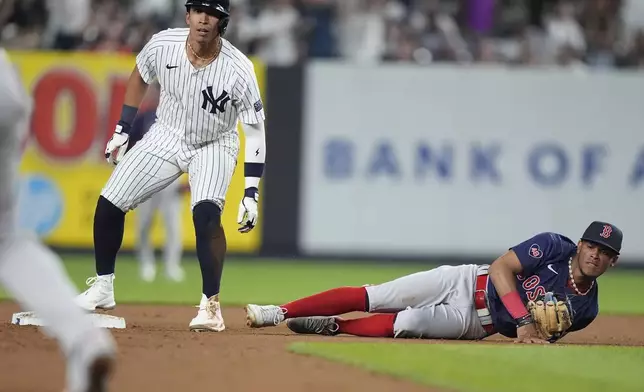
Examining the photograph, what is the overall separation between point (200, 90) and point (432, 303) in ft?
6.73

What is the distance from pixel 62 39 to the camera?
51.1ft

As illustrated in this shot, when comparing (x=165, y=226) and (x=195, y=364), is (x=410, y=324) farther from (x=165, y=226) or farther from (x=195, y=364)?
(x=165, y=226)

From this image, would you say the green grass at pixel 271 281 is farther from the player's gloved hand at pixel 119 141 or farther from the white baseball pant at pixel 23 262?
the white baseball pant at pixel 23 262

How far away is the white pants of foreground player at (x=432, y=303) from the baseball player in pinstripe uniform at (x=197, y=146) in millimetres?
1029

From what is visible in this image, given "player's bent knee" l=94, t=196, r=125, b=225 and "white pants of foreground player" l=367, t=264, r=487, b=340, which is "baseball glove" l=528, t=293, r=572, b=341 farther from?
"player's bent knee" l=94, t=196, r=125, b=225

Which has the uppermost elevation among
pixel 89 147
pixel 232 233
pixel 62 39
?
pixel 62 39

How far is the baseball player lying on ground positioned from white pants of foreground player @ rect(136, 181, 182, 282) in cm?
513

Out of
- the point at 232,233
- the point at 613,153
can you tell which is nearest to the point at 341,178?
the point at 232,233

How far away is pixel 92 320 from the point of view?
7895mm

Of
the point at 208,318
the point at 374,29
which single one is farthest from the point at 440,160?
the point at 208,318

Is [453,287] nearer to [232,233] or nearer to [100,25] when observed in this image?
[232,233]

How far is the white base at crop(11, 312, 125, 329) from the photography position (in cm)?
779

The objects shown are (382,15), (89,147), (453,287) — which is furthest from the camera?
(382,15)

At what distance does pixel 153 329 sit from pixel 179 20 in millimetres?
8649
